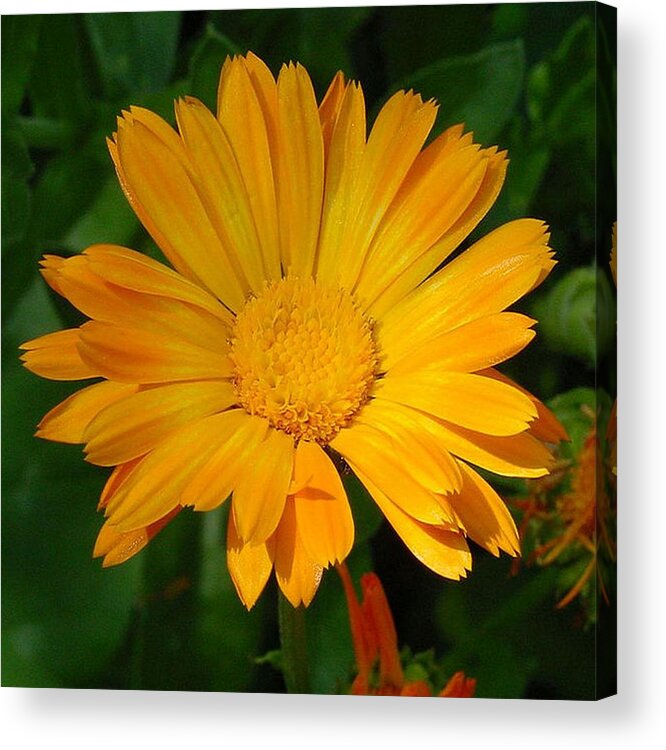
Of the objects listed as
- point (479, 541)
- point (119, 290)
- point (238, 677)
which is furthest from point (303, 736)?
point (119, 290)

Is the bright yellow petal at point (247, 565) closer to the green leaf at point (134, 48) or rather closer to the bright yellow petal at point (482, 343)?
the bright yellow petal at point (482, 343)

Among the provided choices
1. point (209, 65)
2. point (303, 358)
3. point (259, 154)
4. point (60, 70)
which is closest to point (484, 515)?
point (303, 358)

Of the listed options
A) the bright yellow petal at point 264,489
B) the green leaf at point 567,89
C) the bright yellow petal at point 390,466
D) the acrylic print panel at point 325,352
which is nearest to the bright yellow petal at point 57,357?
the acrylic print panel at point 325,352

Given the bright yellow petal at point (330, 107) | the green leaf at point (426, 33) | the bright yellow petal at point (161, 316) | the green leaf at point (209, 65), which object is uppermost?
the green leaf at point (426, 33)

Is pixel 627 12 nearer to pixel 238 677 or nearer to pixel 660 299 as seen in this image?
pixel 660 299

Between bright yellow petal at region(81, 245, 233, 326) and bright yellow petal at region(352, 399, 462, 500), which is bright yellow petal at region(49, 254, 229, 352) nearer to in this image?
bright yellow petal at region(81, 245, 233, 326)

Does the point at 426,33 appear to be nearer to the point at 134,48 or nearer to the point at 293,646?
the point at 134,48

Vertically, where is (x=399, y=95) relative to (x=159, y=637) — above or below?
above
